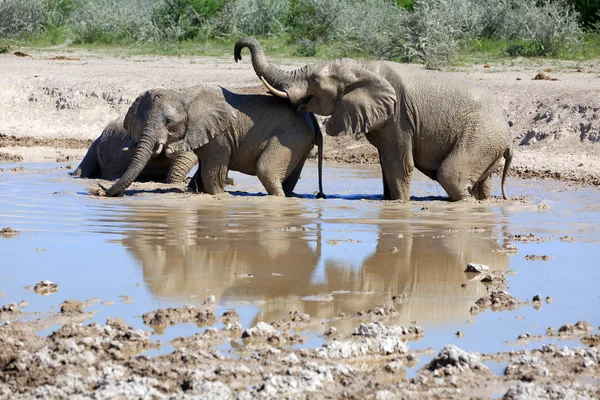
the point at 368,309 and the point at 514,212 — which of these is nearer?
the point at 368,309

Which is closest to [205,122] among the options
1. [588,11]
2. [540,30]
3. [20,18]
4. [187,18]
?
[540,30]

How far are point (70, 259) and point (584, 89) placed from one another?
11.4 meters

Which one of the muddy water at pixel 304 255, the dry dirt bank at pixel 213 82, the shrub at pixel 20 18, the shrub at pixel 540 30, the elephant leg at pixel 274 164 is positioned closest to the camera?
the muddy water at pixel 304 255

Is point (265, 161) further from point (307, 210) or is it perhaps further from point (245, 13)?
point (245, 13)

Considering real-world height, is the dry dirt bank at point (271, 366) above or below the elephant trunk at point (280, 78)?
below

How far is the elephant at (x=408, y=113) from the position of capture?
1176 centimetres

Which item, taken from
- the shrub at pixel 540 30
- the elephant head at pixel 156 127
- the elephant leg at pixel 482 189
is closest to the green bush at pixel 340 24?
the shrub at pixel 540 30

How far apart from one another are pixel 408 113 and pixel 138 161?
119 inches

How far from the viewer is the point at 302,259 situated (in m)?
8.11

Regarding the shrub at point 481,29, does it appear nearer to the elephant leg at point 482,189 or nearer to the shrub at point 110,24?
the shrub at point 110,24

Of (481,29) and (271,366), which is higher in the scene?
(481,29)

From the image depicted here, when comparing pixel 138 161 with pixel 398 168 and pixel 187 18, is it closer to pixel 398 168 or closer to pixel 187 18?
pixel 398 168

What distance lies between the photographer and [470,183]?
11906mm

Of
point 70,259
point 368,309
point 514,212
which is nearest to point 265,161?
point 514,212
